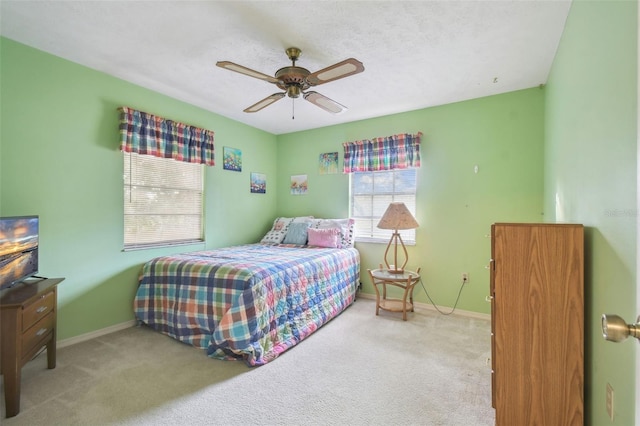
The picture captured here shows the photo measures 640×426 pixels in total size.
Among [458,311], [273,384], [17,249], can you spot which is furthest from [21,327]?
[458,311]

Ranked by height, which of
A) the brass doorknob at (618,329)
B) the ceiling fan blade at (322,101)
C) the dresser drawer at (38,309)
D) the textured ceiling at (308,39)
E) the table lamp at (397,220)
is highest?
the textured ceiling at (308,39)

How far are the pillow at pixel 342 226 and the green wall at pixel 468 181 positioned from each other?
0.32m

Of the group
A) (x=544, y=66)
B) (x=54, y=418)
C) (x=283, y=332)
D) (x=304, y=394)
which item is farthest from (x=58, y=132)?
(x=544, y=66)

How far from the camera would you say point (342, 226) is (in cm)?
414

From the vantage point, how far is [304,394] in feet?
6.30

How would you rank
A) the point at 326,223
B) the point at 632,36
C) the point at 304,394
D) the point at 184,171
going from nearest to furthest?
the point at 632,36 → the point at 304,394 → the point at 184,171 → the point at 326,223

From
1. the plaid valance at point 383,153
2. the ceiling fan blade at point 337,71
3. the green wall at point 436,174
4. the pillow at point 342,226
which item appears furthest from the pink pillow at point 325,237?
the ceiling fan blade at point 337,71

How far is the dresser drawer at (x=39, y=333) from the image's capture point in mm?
1812

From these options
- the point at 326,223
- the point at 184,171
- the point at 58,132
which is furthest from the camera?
the point at 326,223

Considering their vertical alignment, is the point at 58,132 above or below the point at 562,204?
above

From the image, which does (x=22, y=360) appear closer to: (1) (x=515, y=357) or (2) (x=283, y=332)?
(2) (x=283, y=332)

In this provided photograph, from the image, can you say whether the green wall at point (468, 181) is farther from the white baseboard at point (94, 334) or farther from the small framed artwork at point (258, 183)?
the white baseboard at point (94, 334)

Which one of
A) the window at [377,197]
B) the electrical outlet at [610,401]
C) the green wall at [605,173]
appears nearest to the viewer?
the green wall at [605,173]

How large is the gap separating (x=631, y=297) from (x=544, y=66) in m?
2.53
